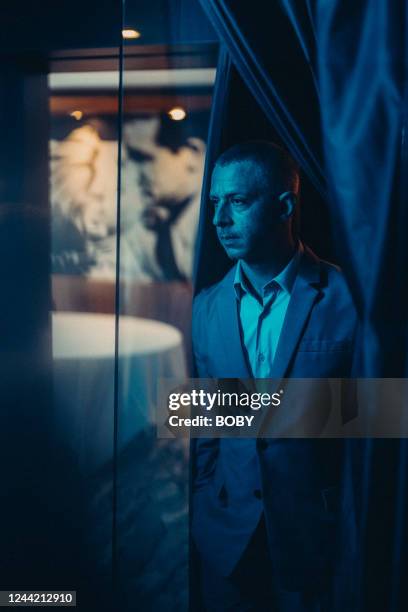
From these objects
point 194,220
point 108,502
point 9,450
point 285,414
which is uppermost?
point 194,220

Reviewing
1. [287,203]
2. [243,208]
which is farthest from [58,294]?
[287,203]

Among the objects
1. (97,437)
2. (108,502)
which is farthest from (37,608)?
(97,437)

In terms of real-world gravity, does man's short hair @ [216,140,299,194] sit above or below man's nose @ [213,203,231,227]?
above

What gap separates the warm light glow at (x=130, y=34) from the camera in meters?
1.42

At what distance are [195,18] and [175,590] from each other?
1488mm

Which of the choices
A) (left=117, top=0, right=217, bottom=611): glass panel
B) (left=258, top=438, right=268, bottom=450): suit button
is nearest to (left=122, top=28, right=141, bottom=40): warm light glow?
(left=117, top=0, right=217, bottom=611): glass panel

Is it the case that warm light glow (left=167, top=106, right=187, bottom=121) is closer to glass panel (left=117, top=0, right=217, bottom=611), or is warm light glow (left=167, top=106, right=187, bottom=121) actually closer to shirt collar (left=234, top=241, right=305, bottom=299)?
glass panel (left=117, top=0, right=217, bottom=611)

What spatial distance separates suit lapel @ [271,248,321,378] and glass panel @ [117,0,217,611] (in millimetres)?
242

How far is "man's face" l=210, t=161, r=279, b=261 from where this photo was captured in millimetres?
1369

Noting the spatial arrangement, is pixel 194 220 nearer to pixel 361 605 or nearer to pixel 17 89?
pixel 17 89

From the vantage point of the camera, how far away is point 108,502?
5.02 feet

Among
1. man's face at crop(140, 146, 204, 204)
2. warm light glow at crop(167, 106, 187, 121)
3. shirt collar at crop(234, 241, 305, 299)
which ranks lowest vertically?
shirt collar at crop(234, 241, 305, 299)

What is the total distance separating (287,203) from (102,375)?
25.9 inches

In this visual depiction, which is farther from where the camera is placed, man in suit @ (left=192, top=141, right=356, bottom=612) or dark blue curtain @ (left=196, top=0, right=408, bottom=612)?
man in suit @ (left=192, top=141, right=356, bottom=612)
